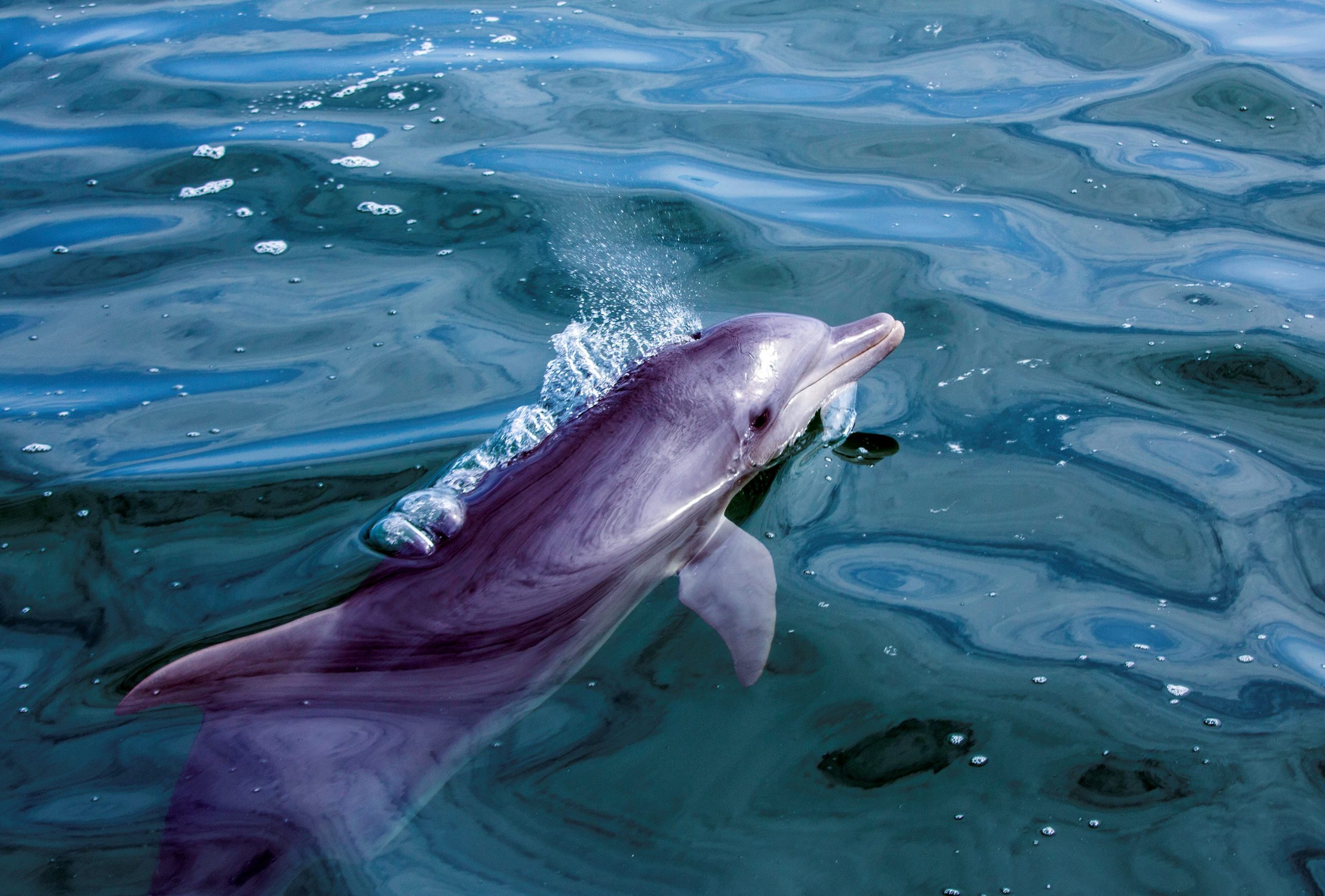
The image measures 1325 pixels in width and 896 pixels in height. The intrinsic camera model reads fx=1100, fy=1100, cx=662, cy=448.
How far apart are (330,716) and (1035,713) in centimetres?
262

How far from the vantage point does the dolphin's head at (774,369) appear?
5.21 meters

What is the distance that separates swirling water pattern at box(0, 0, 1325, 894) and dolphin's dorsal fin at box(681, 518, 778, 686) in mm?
111

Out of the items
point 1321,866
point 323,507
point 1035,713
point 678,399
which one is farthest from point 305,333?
point 1321,866

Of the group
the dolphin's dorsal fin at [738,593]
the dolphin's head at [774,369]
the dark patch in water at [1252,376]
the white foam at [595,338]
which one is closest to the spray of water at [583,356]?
the white foam at [595,338]

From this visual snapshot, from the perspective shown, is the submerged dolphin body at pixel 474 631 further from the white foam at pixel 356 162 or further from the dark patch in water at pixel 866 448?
the white foam at pixel 356 162

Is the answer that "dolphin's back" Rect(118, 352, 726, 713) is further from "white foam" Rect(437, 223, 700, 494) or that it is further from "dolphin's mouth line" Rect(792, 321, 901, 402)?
"dolphin's mouth line" Rect(792, 321, 901, 402)

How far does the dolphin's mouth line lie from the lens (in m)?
5.49

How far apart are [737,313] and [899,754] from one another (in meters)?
2.98

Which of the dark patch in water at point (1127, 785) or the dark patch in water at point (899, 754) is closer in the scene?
the dark patch in water at point (1127, 785)

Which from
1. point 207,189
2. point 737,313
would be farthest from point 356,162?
point 737,313

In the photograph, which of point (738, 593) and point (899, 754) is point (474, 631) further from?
point (899, 754)

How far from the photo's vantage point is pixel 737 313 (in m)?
6.32

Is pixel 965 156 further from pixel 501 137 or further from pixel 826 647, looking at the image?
pixel 826 647

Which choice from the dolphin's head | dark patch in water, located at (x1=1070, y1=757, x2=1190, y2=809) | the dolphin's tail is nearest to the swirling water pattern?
dark patch in water, located at (x1=1070, y1=757, x2=1190, y2=809)
